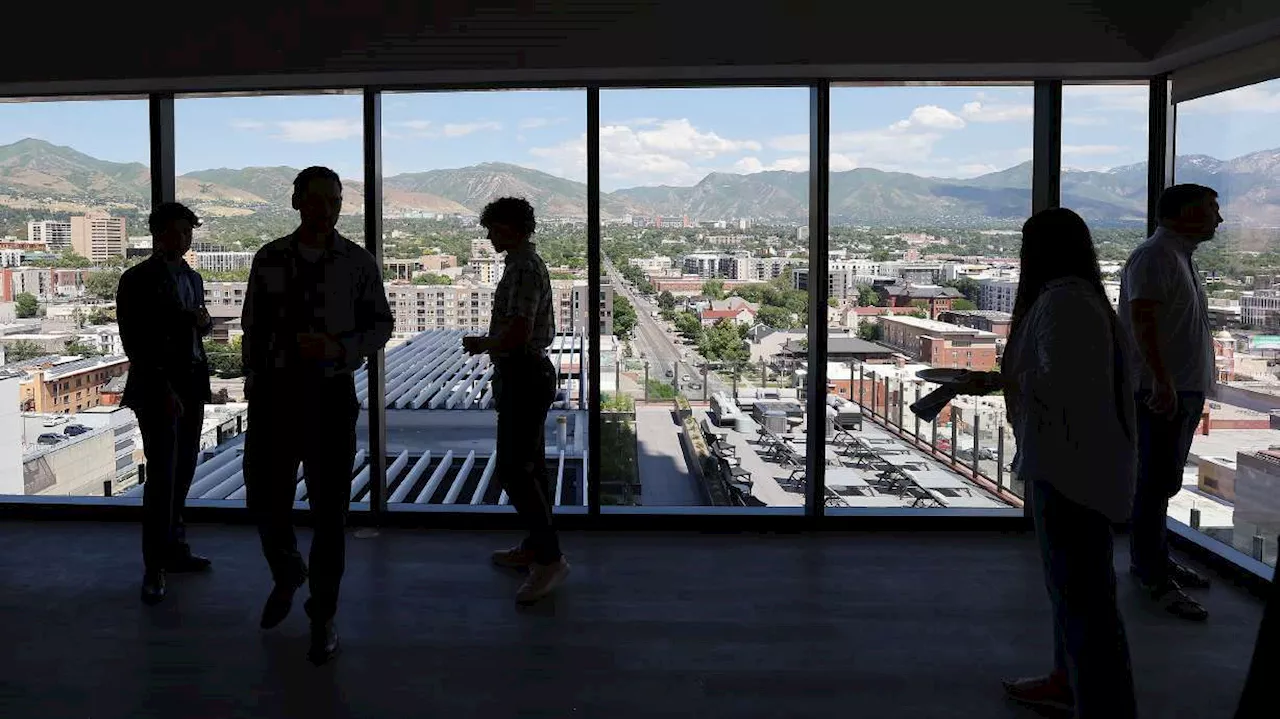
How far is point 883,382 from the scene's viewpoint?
14.6 feet

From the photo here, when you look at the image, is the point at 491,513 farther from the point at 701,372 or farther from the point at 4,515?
the point at 4,515

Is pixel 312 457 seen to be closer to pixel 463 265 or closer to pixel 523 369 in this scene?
pixel 523 369

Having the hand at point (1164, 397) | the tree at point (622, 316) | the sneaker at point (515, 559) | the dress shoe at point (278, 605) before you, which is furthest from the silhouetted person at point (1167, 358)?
the dress shoe at point (278, 605)

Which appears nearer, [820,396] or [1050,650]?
[1050,650]

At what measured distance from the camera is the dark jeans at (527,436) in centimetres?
345

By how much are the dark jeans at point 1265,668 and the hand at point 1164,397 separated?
9.04 ft

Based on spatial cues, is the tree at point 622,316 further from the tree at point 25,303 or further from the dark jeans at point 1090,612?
the tree at point 25,303

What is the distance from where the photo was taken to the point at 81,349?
465 cm

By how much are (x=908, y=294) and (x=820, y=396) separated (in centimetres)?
69

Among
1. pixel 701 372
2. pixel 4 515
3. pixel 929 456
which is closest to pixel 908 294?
pixel 929 456

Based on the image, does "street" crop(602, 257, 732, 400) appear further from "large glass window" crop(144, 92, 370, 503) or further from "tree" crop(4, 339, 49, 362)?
"tree" crop(4, 339, 49, 362)

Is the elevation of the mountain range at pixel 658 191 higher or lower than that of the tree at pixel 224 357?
higher

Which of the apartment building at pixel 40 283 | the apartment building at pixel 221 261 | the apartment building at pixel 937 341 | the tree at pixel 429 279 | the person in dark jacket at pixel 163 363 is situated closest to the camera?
the person in dark jacket at pixel 163 363

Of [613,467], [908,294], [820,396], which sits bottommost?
[613,467]
